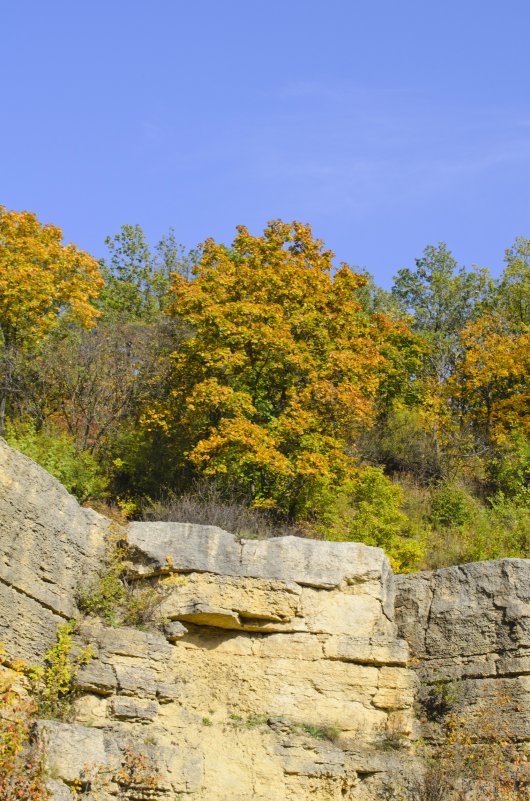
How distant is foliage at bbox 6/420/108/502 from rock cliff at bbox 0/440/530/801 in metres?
3.38

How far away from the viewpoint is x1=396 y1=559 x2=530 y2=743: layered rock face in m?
15.2

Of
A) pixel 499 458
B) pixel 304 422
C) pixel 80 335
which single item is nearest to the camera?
pixel 304 422

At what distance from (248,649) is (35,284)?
10.0 metres

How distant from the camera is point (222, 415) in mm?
20547

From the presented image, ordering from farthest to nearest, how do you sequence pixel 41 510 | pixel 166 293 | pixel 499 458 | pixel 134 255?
pixel 134 255 < pixel 166 293 < pixel 499 458 < pixel 41 510

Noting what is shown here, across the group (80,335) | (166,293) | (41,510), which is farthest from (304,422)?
(166,293)

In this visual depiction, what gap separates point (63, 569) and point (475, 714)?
20.2ft

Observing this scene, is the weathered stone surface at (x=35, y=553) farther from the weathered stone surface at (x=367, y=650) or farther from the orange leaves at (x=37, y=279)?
the orange leaves at (x=37, y=279)

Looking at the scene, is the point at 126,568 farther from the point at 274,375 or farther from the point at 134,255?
the point at 134,255

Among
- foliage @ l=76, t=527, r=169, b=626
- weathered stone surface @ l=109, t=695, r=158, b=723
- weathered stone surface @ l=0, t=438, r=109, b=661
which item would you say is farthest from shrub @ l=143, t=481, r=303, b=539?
weathered stone surface @ l=109, t=695, r=158, b=723

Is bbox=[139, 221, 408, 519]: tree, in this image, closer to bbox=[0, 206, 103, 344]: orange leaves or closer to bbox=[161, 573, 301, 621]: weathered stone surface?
bbox=[0, 206, 103, 344]: orange leaves

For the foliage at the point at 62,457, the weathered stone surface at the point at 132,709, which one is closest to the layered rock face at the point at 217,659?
the weathered stone surface at the point at 132,709

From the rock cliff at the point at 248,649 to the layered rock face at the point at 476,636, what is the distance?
21 mm

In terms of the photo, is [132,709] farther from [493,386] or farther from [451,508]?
[493,386]
